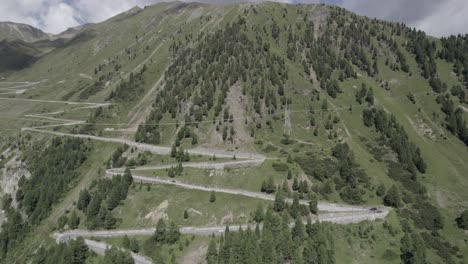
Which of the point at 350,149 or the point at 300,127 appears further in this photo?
the point at 300,127

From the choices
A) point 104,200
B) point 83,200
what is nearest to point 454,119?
point 104,200

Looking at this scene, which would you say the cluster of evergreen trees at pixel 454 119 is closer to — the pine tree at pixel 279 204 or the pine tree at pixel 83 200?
the pine tree at pixel 279 204

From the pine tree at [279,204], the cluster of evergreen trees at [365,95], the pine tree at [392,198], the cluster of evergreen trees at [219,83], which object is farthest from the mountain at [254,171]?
the cluster of evergreen trees at [365,95]

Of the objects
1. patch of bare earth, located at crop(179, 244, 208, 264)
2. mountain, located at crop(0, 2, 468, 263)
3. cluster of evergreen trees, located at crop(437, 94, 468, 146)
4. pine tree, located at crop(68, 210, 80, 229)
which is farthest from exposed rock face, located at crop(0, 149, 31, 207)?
cluster of evergreen trees, located at crop(437, 94, 468, 146)

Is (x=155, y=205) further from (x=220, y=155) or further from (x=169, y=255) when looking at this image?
(x=220, y=155)

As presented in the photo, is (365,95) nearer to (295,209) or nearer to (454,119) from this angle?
(454,119)

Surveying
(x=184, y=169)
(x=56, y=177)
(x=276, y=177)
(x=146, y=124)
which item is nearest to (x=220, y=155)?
(x=184, y=169)

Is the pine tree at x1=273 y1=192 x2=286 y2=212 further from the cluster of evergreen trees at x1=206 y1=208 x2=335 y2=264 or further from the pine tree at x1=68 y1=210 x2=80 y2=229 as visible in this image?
the pine tree at x1=68 y1=210 x2=80 y2=229
